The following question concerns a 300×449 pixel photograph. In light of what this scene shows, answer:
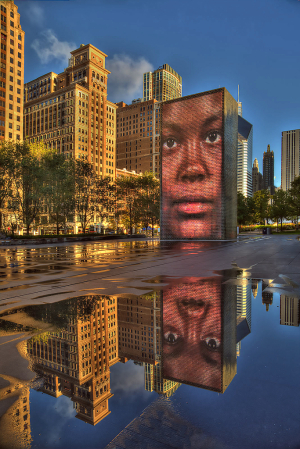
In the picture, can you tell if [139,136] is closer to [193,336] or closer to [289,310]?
[289,310]

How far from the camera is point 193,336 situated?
4824 millimetres

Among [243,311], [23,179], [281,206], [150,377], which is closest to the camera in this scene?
[150,377]

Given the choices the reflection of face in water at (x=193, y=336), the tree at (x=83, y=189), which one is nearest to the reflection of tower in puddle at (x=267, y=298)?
the reflection of face in water at (x=193, y=336)

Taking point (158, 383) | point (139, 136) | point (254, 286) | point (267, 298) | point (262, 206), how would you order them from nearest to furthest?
point (158, 383) < point (267, 298) < point (254, 286) < point (262, 206) < point (139, 136)

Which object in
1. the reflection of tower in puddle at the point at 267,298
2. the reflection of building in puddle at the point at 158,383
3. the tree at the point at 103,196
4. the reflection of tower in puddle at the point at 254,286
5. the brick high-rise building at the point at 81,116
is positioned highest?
the brick high-rise building at the point at 81,116

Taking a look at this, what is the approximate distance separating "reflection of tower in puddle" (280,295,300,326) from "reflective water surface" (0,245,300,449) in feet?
0.12

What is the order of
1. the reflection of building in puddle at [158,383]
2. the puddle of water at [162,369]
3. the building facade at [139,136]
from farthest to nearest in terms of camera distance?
the building facade at [139,136]
the reflection of building in puddle at [158,383]
the puddle of water at [162,369]

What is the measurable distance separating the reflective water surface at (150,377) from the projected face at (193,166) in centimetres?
4841

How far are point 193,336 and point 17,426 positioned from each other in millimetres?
2851

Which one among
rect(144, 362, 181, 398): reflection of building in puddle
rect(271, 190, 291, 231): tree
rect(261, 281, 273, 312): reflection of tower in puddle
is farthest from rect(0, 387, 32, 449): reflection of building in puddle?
rect(271, 190, 291, 231): tree

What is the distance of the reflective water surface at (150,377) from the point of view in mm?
2531

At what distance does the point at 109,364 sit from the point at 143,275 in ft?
25.5

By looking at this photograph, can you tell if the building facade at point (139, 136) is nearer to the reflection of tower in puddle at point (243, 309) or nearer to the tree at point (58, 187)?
the tree at point (58, 187)

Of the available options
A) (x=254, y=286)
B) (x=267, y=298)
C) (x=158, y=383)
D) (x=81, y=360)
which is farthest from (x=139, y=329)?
(x=254, y=286)
